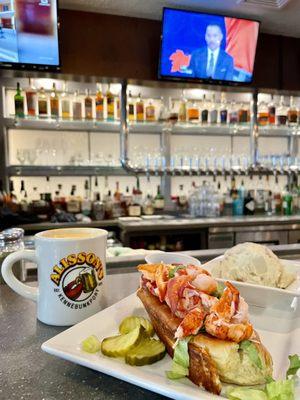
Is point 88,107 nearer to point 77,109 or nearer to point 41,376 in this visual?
point 77,109

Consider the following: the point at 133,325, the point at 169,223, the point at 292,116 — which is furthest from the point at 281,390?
the point at 292,116

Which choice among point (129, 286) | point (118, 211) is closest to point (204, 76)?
point (118, 211)

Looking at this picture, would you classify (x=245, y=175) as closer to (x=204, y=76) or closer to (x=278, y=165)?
(x=278, y=165)

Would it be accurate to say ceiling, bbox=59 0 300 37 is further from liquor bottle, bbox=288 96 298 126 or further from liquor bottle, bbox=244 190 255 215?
liquor bottle, bbox=244 190 255 215

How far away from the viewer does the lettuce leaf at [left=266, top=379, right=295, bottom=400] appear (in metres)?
0.38

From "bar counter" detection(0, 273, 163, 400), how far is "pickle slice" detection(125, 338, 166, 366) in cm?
4

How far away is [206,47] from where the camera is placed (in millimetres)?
3217

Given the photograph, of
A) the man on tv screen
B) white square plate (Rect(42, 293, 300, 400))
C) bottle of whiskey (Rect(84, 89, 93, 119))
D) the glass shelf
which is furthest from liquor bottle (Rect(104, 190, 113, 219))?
white square plate (Rect(42, 293, 300, 400))

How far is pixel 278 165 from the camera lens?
394cm

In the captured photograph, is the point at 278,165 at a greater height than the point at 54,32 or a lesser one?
lesser

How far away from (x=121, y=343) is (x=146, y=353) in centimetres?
4

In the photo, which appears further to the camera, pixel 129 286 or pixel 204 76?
pixel 204 76

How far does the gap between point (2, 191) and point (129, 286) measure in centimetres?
254

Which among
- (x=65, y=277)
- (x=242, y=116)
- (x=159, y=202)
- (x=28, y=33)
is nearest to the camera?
(x=65, y=277)
